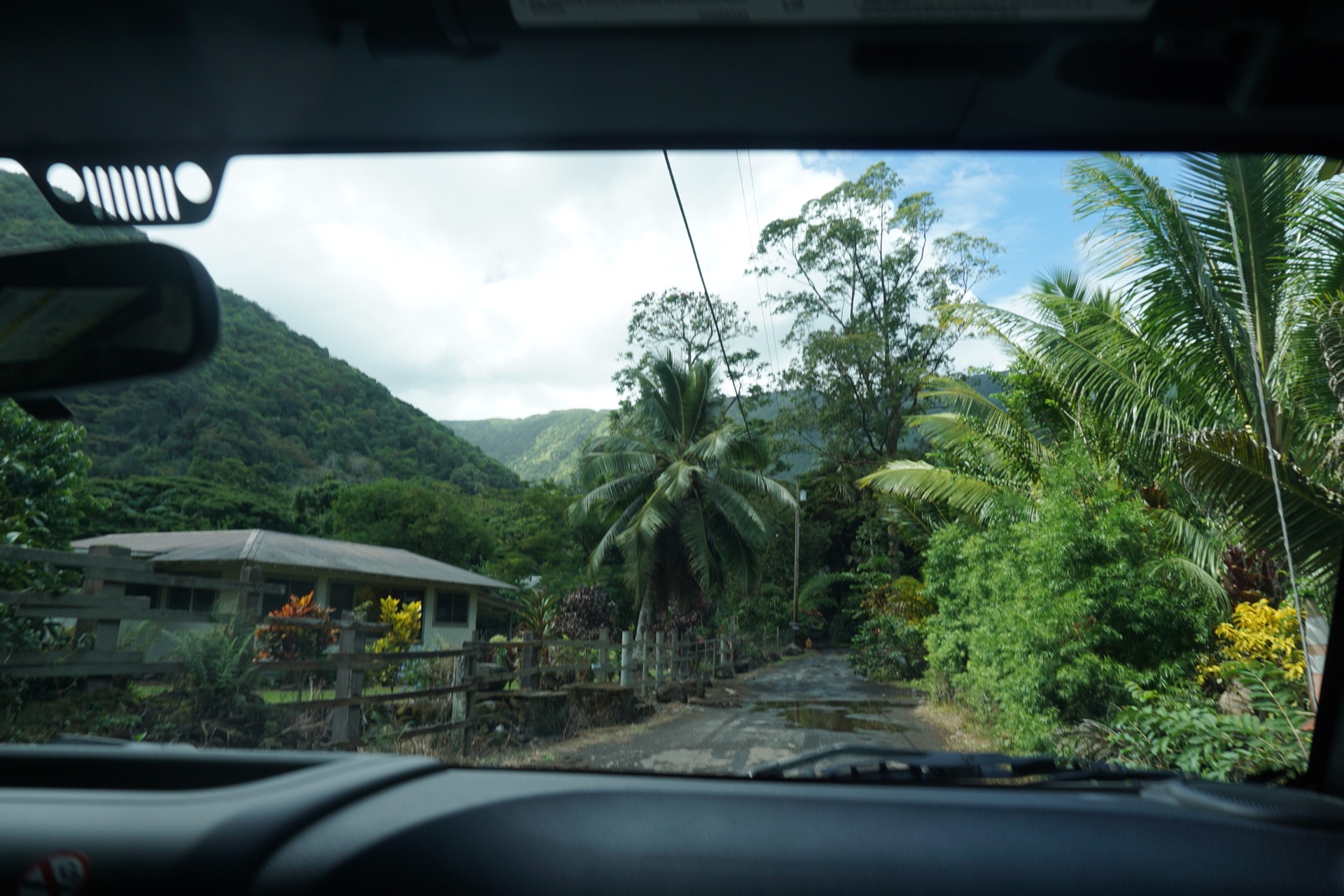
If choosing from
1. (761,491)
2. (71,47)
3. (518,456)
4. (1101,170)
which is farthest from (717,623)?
(71,47)

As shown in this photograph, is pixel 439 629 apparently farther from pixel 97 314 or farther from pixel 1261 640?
pixel 97 314

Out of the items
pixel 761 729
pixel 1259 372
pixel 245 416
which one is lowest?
pixel 761 729

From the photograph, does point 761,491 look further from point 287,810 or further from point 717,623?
point 287,810

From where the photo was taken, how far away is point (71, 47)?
1.71 meters

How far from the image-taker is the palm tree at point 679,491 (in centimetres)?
1916

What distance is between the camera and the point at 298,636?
Result: 5.11 metres

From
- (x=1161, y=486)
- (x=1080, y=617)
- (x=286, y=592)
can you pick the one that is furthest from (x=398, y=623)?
(x=1161, y=486)

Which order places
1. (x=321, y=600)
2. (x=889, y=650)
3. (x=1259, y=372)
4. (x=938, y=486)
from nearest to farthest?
(x=1259, y=372), (x=321, y=600), (x=889, y=650), (x=938, y=486)

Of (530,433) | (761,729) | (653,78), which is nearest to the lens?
(653,78)

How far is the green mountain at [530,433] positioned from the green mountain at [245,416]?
0.18m

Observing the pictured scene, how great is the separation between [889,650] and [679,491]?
322 inches

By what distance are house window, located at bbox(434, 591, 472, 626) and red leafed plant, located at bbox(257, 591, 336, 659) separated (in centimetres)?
242

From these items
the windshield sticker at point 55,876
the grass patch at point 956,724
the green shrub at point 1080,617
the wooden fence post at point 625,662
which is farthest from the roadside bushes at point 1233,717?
the wooden fence post at point 625,662

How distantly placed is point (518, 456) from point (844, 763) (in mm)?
2683
